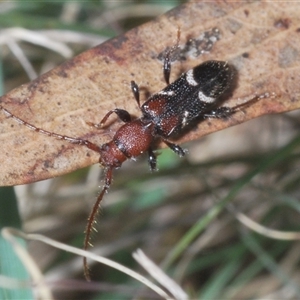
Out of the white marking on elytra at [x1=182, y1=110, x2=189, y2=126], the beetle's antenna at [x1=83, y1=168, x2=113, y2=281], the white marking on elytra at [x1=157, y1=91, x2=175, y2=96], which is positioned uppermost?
the white marking on elytra at [x1=157, y1=91, x2=175, y2=96]

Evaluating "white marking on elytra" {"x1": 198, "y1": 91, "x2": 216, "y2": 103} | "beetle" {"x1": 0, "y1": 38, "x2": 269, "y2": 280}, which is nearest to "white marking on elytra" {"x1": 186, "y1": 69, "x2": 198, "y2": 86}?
"beetle" {"x1": 0, "y1": 38, "x2": 269, "y2": 280}

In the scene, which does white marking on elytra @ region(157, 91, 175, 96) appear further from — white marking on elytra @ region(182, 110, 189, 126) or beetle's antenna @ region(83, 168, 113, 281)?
beetle's antenna @ region(83, 168, 113, 281)

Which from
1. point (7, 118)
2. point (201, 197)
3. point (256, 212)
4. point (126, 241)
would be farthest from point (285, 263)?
point (7, 118)

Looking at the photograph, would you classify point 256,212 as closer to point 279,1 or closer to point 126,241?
point 126,241

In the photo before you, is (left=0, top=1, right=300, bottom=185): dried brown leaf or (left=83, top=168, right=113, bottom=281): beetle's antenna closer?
(left=0, top=1, right=300, bottom=185): dried brown leaf

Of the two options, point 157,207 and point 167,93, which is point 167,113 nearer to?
point 167,93

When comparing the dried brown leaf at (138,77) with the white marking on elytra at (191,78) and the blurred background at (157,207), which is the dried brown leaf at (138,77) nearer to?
the white marking on elytra at (191,78)
